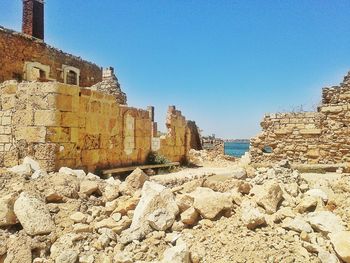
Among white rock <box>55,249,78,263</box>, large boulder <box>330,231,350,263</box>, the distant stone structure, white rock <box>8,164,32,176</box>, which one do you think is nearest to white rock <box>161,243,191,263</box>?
white rock <box>55,249,78,263</box>

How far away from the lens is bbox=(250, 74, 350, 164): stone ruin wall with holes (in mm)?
11945

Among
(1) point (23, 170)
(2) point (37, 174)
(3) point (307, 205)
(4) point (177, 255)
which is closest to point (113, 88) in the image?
(1) point (23, 170)

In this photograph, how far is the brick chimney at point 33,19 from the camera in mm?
17984

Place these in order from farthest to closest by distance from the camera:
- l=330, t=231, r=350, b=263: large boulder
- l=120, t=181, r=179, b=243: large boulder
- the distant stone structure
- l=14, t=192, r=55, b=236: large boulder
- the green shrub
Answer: the distant stone structure, the green shrub, l=14, t=192, r=55, b=236: large boulder, l=120, t=181, r=179, b=243: large boulder, l=330, t=231, r=350, b=263: large boulder

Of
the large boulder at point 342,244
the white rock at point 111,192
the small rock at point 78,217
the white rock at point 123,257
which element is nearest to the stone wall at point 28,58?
the white rock at point 111,192

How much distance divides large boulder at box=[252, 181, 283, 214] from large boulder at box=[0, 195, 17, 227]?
10.8ft

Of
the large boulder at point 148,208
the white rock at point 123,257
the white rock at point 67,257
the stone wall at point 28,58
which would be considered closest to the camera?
the white rock at point 123,257

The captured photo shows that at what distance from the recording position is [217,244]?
13.9ft

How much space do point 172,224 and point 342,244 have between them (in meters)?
1.97

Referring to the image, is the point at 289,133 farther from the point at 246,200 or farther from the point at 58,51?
the point at 58,51

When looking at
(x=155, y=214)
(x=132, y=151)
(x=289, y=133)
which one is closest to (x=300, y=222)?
(x=155, y=214)

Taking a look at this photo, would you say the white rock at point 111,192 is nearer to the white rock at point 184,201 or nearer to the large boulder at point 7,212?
Result: the white rock at point 184,201

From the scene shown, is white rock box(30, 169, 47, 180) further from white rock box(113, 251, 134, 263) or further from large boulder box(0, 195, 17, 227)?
white rock box(113, 251, 134, 263)

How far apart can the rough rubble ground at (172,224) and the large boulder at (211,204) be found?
0.04ft
